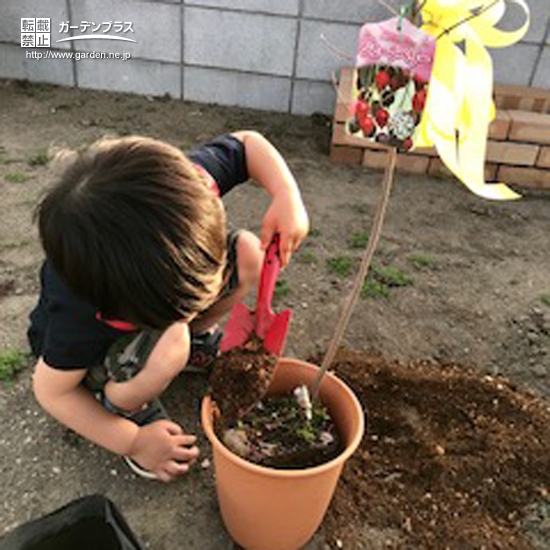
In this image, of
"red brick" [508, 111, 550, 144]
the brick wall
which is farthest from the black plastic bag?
"red brick" [508, 111, 550, 144]

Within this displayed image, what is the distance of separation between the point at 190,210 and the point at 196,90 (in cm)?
252

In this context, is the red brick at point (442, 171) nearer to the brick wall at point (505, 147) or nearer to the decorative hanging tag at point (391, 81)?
the brick wall at point (505, 147)

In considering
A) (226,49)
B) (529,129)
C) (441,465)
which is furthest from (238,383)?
(226,49)

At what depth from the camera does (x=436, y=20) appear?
86cm

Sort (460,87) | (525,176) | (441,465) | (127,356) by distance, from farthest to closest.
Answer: (525,176), (441,465), (127,356), (460,87)

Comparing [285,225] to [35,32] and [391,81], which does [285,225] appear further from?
[35,32]

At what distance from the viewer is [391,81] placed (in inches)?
34.4

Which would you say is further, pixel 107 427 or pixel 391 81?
pixel 107 427

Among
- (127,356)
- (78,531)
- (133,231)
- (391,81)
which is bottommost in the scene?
(78,531)

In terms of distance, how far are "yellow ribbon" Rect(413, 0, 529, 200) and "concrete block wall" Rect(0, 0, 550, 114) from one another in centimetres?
226

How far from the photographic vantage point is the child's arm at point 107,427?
1.18 meters

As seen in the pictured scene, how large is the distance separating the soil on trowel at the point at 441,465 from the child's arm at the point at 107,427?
1.17ft

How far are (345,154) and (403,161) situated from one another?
10.3 inches

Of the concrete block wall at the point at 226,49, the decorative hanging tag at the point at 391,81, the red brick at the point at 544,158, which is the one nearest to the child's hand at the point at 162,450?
the decorative hanging tag at the point at 391,81
